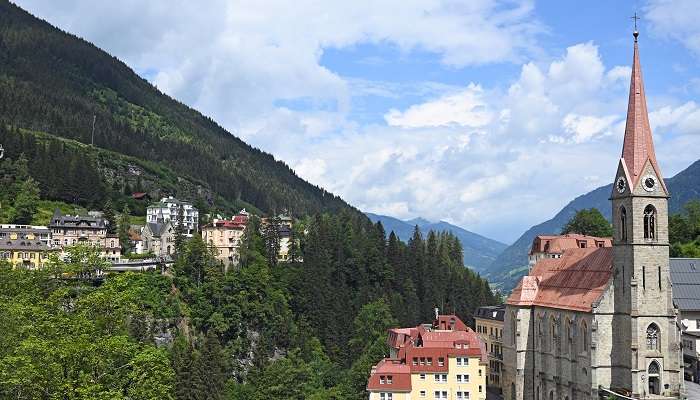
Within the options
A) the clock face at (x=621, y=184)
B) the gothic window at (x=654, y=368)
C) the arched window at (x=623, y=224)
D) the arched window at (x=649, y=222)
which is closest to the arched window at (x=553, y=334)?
the gothic window at (x=654, y=368)

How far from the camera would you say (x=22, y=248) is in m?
121

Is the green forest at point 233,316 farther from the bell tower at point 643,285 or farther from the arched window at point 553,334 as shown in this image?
the bell tower at point 643,285

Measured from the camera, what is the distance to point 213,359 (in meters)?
91.8

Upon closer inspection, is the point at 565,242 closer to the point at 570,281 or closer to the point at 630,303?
the point at 570,281

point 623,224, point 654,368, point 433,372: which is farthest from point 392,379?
point 623,224

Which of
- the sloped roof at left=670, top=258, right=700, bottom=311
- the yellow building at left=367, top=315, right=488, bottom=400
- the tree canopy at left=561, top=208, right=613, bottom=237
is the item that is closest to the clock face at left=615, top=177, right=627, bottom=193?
the sloped roof at left=670, top=258, right=700, bottom=311

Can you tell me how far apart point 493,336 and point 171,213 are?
88.4 m

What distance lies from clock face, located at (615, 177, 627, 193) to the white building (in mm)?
104755

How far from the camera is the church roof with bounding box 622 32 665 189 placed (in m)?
70.7

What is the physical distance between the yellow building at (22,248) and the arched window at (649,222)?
87.2m

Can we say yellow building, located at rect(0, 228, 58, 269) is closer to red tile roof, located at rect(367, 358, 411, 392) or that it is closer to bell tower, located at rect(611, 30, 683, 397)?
red tile roof, located at rect(367, 358, 411, 392)

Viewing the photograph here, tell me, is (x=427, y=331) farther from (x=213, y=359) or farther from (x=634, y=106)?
(x=634, y=106)

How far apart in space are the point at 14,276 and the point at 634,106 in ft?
193

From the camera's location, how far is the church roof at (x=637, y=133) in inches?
2783
